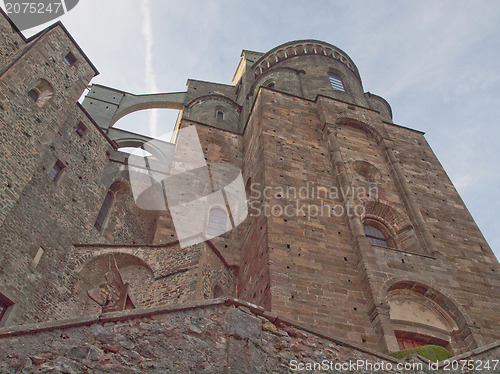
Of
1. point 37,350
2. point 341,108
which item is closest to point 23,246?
point 37,350

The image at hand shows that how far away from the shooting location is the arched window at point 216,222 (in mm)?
14977

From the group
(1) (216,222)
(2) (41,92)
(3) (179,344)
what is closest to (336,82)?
(1) (216,222)

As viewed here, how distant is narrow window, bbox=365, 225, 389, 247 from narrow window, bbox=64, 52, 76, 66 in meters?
11.9

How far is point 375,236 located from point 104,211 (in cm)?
956

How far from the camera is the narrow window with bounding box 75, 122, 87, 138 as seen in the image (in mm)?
16031

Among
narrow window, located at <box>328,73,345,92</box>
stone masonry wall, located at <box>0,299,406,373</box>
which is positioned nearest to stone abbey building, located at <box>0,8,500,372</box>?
stone masonry wall, located at <box>0,299,406,373</box>

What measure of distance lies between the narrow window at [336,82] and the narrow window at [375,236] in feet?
30.1

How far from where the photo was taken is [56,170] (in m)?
14.1

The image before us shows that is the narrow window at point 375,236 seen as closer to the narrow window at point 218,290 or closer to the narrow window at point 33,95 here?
the narrow window at point 218,290

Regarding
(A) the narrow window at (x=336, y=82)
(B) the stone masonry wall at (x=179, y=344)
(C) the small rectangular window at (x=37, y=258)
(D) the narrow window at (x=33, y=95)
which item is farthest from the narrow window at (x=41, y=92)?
(A) the narrow window at (x=336, y=82)

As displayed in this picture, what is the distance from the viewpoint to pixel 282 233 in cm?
1134

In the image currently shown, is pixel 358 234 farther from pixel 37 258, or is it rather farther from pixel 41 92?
pixel 41 92

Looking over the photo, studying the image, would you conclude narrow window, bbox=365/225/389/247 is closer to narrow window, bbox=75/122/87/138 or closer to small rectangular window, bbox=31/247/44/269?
small rectangular window, bbox=31/247/44/269

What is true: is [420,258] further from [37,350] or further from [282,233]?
[37,350]
